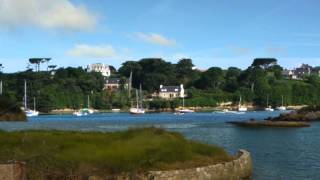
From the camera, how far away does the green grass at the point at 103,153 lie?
98.8ft

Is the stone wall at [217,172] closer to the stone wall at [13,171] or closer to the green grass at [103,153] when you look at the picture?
the green grass at [103,153]

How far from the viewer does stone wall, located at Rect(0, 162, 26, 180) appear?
25656mm

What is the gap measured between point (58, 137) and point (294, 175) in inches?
606

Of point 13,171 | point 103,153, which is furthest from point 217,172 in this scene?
point 13,171

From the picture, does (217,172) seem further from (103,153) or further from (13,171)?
(13,171)

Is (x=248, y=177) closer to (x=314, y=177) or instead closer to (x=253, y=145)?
(x=314, y=177)

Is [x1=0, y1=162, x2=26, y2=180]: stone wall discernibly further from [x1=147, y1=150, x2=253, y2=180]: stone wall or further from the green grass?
[x1=147, y1=150, x2=253, y2=180]: stone wall


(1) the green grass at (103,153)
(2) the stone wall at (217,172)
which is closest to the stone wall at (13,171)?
(1) the green grass at (103,153)

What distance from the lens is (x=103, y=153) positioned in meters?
32.8

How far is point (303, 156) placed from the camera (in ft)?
178

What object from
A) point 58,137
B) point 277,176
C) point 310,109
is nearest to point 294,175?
point 277,176

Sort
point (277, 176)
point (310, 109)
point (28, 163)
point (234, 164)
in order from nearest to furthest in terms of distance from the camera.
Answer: point (28, 163), point (234, 164), point (277, 176), point (310, 109)

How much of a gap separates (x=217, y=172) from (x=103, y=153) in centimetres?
665

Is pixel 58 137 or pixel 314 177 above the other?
pixel 58 137
